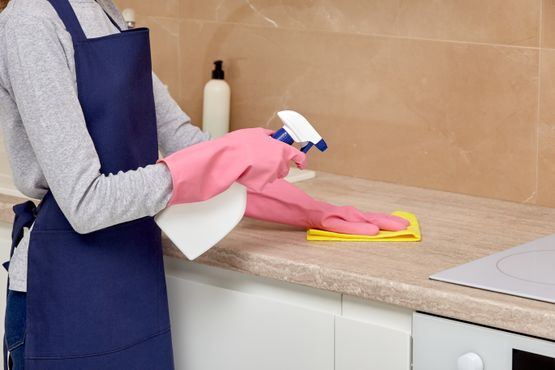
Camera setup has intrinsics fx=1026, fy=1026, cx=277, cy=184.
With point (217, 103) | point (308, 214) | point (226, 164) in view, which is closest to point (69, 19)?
point (226, 164)

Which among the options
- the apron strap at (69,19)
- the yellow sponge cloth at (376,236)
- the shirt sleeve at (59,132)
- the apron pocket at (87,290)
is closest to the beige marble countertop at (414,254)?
the yellow sponge cloth at (376,236)

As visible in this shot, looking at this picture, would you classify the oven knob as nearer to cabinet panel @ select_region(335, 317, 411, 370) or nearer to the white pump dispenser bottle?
cabinet panel @ select_region(335, 317, 411, 370)

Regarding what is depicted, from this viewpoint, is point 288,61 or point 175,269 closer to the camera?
point 175,269

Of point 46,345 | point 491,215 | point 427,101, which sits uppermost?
point 427,101

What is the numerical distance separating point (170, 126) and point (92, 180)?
40 cm

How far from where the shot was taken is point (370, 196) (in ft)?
6.64

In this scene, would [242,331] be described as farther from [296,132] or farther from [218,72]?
[218,72]

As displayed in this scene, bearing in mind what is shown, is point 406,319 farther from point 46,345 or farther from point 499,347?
point 46,345

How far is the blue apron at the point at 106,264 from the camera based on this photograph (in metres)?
1.51

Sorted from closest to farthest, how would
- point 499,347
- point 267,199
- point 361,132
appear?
point 499,347, point 267,199, point 361,132

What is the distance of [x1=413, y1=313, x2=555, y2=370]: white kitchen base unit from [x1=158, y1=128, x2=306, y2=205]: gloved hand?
0.30 meters

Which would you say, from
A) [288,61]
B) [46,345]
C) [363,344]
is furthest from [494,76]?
[46,345]

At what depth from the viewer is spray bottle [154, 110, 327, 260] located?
1562 millimetres

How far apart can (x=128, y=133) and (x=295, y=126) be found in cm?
25
